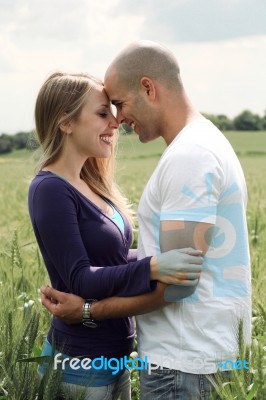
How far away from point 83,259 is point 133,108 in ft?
1.82

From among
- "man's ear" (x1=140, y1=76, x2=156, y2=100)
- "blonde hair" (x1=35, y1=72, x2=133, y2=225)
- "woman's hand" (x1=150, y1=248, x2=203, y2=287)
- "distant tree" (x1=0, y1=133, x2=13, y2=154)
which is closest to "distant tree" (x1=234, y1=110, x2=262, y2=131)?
"distant tree" (x1=0, y1=133, x2=13, y2=154)

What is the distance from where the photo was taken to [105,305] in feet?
7.99

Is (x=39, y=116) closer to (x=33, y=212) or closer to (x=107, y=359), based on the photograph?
(x=33, y=212)

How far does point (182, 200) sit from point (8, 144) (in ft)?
177

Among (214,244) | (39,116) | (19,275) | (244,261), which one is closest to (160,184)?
(214,244)

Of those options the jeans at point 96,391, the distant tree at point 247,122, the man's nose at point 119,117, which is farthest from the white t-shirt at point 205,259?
the distant tree at point 247,122

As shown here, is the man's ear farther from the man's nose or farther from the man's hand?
the man's hand

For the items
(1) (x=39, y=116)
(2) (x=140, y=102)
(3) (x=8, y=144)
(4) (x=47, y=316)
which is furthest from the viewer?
(3) (x=8, y=144)

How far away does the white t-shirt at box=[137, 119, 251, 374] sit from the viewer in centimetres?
225

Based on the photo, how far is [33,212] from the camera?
2510mm

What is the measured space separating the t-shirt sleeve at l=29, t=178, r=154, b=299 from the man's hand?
3 cm

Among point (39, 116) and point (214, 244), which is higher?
point (39, 116)

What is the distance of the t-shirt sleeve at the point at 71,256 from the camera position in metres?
2.37

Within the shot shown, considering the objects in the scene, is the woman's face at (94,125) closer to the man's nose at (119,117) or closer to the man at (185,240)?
the man's nose at (119,117)
